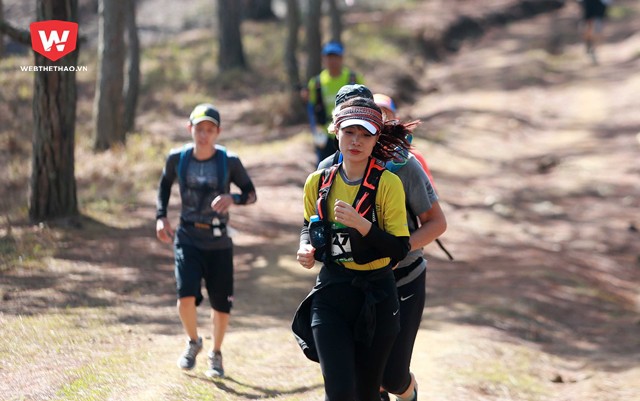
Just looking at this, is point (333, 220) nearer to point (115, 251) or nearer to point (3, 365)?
point (3, 365)

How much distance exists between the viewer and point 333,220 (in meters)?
5.08

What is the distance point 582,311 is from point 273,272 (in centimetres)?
380

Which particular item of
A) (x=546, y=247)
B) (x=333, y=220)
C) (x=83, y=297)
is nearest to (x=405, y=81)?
(x=546, y=247)

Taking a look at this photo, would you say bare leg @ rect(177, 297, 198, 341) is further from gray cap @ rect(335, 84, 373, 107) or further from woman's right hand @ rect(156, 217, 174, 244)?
gray cap @ rect(335, 84, 373, 107)

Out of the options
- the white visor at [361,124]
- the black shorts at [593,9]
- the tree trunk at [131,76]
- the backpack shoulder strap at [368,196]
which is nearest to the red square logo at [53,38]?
the white visor at [361,124]

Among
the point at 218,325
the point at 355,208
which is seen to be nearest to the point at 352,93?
the point at 355,208

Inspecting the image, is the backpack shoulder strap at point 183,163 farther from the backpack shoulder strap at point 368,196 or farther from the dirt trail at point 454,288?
the backpack shoulder strap at point 368,196

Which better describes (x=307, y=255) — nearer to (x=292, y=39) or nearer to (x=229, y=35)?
(x=292, y=39)

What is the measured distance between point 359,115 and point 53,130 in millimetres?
7189

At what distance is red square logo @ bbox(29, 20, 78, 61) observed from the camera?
36.1 feet

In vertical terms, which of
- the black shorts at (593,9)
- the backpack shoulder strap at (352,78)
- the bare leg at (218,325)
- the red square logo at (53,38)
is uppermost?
the black shorts at (593,9)

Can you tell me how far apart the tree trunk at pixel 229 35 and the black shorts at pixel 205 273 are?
66.0 ft

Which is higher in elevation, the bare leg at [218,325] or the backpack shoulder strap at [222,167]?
the backpack shoulder strap at [222,167]

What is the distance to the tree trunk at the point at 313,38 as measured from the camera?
2075 centimetres
